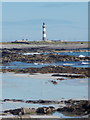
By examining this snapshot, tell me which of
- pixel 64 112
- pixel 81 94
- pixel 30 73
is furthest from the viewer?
pixel 30 73

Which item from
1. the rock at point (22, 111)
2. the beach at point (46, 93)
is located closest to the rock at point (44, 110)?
the beach at point (46, 93)

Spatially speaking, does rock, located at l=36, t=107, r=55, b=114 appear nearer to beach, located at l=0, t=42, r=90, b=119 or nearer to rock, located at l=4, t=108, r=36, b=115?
beach, located at l=0, t=42, r=90, b=119

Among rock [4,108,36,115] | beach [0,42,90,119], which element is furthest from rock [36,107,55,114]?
rock [4,108,36,115]

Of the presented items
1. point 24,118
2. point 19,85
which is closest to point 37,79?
point 19,85

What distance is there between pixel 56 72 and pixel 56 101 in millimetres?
10720

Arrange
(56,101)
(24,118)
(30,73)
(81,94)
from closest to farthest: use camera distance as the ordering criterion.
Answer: (24,118) < (56,101) < (81,94) < (30,73)

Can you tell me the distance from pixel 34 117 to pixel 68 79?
9.58 m

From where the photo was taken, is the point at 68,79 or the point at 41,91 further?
the point at 68,79

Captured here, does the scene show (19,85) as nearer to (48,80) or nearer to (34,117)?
(48,80)

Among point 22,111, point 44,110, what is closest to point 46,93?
point 44,110

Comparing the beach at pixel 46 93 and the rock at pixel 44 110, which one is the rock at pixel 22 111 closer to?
the beach at pixel 46 93

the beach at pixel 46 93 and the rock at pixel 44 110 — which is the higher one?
the beach at pixel 46 93

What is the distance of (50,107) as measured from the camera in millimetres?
14492

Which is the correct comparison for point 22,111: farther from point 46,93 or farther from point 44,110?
point 46,93
